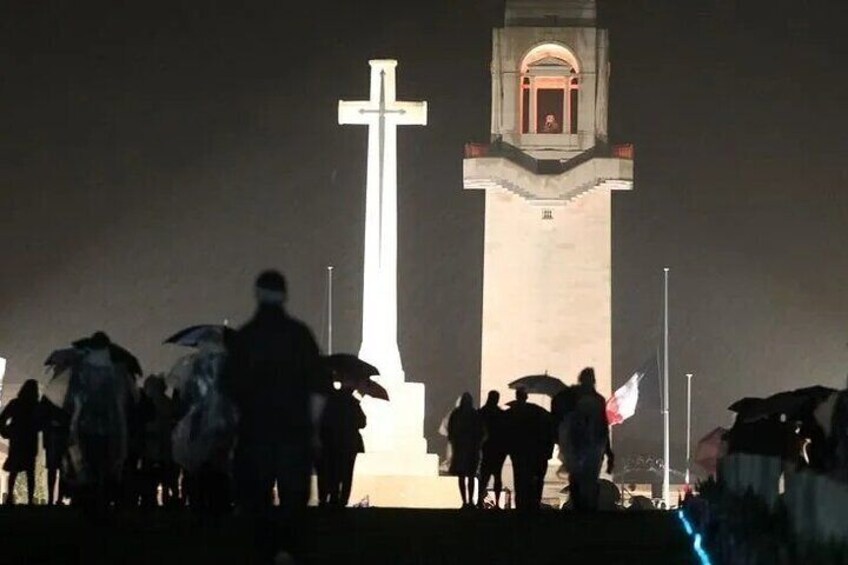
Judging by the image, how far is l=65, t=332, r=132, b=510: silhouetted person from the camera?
745 inches

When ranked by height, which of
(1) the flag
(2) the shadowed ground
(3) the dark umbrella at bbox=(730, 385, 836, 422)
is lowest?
(2) the shadowed ground

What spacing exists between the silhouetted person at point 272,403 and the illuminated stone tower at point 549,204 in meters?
37.4

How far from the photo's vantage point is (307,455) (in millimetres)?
12898

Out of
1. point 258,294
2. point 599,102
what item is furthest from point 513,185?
point 258,294

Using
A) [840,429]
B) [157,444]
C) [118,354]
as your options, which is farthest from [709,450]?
[118,354]

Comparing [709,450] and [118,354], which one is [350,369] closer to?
[118,354]

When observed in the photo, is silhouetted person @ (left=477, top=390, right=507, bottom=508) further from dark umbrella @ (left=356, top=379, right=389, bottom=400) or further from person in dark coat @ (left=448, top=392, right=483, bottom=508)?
dark umbrella @ (left=356, top=379, right=389, bottom=400)

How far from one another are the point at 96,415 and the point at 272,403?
635 cm

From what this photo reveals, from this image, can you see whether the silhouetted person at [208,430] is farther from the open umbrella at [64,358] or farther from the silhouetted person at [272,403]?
the silhouetted person at [272,403]

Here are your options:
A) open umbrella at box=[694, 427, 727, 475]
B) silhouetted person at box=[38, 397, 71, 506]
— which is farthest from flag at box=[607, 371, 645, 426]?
silhouetted person at box=[38, 397, 71, 506]

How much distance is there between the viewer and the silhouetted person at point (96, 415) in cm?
1892

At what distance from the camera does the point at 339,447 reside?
23.9m

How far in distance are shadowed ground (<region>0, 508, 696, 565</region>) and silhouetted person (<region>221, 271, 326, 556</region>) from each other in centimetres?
125

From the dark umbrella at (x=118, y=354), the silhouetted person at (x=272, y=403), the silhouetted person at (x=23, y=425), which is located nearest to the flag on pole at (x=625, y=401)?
the silhouetted person at (x=23, y=425)
